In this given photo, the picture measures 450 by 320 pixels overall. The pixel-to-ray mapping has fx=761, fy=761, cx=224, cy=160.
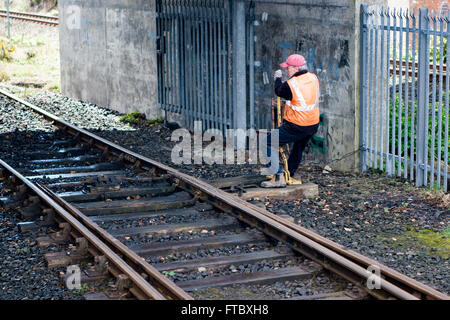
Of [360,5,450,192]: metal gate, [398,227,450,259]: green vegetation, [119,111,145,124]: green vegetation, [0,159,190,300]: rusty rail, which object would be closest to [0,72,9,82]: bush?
[119,111,145,124]: green vegetation

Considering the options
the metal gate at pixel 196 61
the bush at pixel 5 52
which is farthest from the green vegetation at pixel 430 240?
the bush at pixel 5 52

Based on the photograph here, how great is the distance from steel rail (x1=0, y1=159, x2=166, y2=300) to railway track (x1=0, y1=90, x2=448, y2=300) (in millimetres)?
11

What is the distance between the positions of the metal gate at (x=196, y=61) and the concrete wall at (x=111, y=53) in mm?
A: 863

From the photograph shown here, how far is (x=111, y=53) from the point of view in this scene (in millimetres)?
19703

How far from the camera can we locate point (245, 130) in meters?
13.7

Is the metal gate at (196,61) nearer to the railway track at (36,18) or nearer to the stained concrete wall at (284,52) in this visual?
the stained concrete wall at (284,52)

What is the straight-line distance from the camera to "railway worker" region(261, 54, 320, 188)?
9.97 metres

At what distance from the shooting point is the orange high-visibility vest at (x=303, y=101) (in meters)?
9.96

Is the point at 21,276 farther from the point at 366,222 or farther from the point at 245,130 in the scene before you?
the point at 245,130

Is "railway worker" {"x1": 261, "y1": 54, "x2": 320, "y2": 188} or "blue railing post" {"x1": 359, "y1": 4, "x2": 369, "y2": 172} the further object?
"blue railing post" {"x1": 359, "y1": 4, "x2": 369, "y2": 172}

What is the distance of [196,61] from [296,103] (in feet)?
17.8
